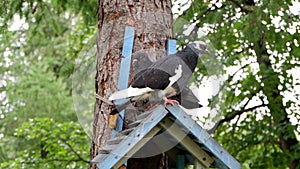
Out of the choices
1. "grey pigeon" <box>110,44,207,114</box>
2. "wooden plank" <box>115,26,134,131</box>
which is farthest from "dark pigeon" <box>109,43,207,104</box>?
"wooden plank" <box>115,26,134,131</box>

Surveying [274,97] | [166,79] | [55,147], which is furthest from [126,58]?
[55,147]

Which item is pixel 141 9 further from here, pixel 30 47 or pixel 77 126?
pixel 30 47

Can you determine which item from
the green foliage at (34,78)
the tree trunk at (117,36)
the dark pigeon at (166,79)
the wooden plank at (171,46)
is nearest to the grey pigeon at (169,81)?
the dark pigeon at (166,79)

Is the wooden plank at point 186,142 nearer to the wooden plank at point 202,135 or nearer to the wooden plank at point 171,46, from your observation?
the wooden plank at point 202,135

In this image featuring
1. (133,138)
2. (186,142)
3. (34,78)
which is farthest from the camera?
(34,78)

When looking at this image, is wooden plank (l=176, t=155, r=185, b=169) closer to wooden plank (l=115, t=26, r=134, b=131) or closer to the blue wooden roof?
the blue wooden roof

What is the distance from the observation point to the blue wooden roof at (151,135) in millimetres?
2104

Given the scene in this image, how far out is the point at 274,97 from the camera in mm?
4770

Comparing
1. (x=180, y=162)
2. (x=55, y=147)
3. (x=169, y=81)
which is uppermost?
(x=169, y=81)

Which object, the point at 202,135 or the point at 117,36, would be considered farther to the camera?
the point at 117,36

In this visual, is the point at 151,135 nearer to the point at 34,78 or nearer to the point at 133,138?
the point at 133,138

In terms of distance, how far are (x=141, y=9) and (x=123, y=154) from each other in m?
0.96

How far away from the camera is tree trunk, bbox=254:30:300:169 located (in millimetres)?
4457

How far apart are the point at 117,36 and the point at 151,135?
2.37 ft
